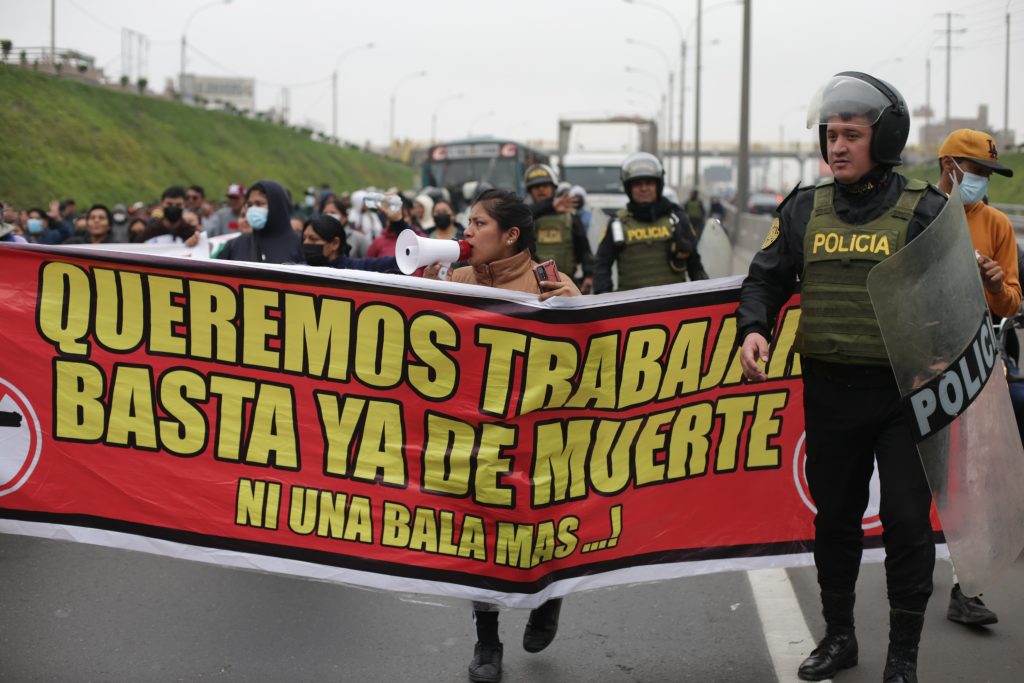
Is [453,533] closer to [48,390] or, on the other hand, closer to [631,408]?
[631,408]

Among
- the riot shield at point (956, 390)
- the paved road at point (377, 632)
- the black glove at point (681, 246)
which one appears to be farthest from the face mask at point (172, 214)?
the riot shield at point (956, 390)

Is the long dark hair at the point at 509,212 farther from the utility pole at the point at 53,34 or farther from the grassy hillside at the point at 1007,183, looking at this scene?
the utility pole at the point at 53,34

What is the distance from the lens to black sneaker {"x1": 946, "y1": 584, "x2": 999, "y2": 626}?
498 centimetres

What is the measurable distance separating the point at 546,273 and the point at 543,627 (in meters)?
1.28

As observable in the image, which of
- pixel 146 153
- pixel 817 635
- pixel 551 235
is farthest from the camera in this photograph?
pixel 146 153

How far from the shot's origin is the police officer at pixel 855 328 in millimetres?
4105

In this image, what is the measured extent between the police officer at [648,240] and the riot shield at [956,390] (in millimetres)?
3732

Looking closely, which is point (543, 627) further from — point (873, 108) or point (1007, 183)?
point (1007, 183)

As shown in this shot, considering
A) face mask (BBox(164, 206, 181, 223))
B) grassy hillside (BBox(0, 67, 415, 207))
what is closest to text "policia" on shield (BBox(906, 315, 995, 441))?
face mask (BBox(164, 206, 181, 223))

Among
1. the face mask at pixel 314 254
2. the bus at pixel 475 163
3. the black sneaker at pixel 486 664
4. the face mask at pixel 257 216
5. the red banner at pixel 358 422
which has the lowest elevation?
the black sneaker at pixel 486 664

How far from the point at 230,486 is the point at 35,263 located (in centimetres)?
110

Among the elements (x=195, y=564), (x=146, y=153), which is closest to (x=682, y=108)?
(x=146, y=153)

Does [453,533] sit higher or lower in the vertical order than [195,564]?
higher

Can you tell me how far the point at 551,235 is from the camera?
32.8 ft
